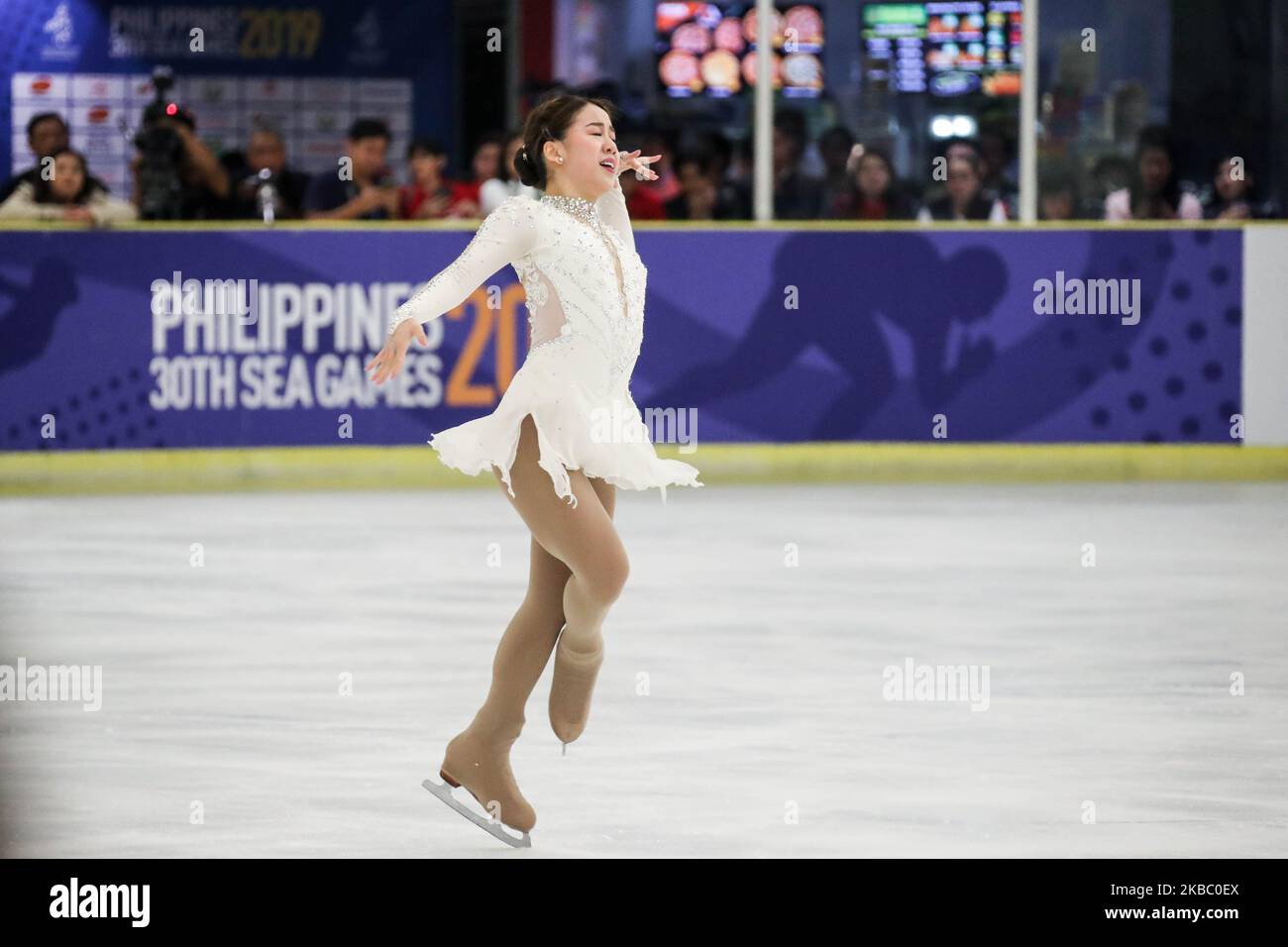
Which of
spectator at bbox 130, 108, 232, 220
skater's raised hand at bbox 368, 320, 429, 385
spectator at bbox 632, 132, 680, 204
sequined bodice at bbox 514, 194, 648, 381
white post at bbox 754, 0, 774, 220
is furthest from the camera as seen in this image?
spectator at bbox 632, 132, 680, 204

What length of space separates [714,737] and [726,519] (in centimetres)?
434

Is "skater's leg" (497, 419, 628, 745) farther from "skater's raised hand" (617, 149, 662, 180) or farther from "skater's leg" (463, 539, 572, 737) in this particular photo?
"skater's raised hand" (617, 149, 662, 180)

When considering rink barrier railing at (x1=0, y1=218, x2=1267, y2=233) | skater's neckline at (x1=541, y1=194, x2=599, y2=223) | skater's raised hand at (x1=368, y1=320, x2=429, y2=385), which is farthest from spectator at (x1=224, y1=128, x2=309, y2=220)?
skater's raised hand at (x1=368, y1=320, x2=429, y2=385)

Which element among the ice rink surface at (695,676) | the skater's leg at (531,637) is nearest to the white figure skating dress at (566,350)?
the skater's leg at (531,637)

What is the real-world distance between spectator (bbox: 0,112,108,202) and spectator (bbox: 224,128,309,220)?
25.6 inches

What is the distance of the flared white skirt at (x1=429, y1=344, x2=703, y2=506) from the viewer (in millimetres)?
4820

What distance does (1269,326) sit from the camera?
A: 11750mm

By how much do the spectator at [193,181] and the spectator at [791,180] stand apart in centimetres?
264

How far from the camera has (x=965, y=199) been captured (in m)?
12.1

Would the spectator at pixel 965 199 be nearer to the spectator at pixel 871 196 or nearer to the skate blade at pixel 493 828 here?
the spectator at pixel 871 196

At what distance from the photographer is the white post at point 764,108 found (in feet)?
39.3

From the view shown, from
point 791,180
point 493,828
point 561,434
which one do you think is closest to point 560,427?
point 561,434

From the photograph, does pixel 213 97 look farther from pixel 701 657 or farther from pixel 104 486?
pixel 701 657
